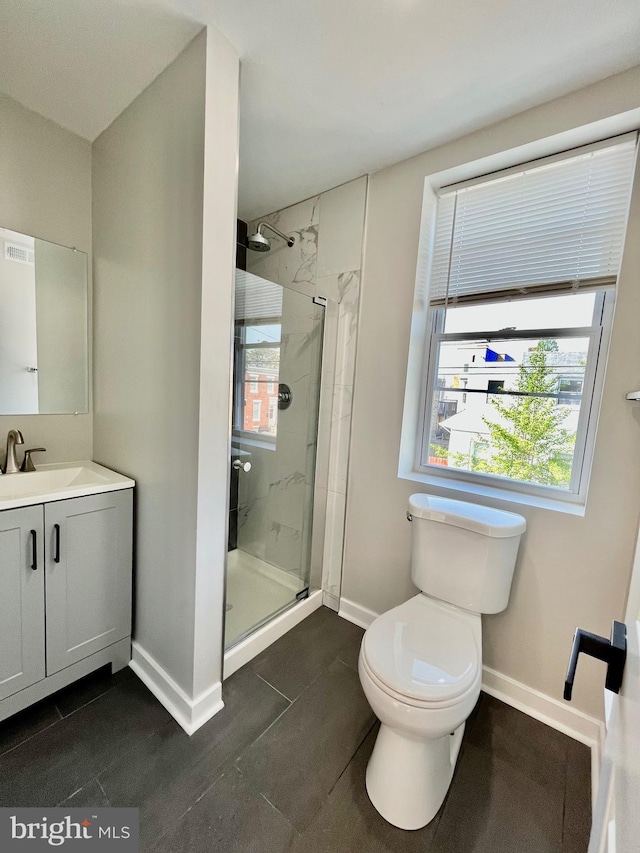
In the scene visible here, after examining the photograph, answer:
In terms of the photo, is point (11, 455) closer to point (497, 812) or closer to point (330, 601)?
point (330, 601)

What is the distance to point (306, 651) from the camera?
1.72 meters

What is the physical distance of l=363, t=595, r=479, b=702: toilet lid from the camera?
103 centimetres

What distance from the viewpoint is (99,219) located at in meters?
1.67

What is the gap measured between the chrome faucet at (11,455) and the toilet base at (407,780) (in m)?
1.78

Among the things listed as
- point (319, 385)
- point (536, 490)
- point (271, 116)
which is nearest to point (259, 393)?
point (319, 385)

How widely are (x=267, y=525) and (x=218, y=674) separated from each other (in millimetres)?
878

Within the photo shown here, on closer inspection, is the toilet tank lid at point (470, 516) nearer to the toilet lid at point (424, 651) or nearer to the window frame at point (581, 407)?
the window frame at point (581, 407)

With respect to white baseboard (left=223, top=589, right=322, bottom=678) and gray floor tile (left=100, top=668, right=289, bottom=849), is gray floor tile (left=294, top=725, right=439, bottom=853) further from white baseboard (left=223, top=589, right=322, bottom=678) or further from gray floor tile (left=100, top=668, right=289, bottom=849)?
white baseboard (left=223, top=589, right=322, bottom=678)

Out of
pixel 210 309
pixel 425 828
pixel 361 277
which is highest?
pixel 361 277

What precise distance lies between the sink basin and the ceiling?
1554mm

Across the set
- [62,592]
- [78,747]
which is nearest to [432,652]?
[78,747]

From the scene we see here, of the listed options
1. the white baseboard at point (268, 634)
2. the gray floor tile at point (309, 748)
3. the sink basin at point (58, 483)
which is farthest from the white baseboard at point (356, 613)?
the sink basin at point (58, 483)

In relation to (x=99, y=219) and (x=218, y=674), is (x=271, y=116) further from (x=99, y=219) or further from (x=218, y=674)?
(x=218, y=674)

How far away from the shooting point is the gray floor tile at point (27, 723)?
122 centimetres
